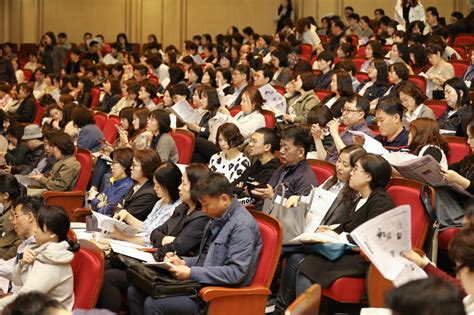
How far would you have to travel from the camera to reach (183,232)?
475cm

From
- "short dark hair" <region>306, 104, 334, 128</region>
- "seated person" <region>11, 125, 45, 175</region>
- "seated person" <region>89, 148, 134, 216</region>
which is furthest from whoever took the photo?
"seated person" <region>11, 125, 45, 175</region>

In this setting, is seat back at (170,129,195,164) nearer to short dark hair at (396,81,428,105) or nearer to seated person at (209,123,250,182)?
seated person at (209,123,250,182)

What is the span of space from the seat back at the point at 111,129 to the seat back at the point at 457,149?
373 cm

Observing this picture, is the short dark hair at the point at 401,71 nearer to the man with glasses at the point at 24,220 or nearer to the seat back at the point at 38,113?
the man with glasses at the point at 24,220

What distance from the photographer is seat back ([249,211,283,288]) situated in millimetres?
4246

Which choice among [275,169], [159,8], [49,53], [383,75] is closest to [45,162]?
[275,169]

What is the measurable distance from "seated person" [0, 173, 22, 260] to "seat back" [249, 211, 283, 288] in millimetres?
1437

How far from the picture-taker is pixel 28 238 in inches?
184

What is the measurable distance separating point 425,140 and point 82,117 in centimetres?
389

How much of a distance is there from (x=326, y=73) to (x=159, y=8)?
7896mm

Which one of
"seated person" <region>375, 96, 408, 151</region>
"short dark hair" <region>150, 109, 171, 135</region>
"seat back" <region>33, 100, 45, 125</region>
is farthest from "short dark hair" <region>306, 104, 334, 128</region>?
"seat back" <region>33, 100, 45, 125</region>

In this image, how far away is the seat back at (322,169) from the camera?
543 cm

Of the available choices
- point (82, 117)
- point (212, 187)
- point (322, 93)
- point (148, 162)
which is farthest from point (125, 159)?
point (322, 93)

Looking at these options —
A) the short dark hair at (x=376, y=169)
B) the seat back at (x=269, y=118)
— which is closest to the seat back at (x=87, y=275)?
the short dark hair at (x=376, y=169)
